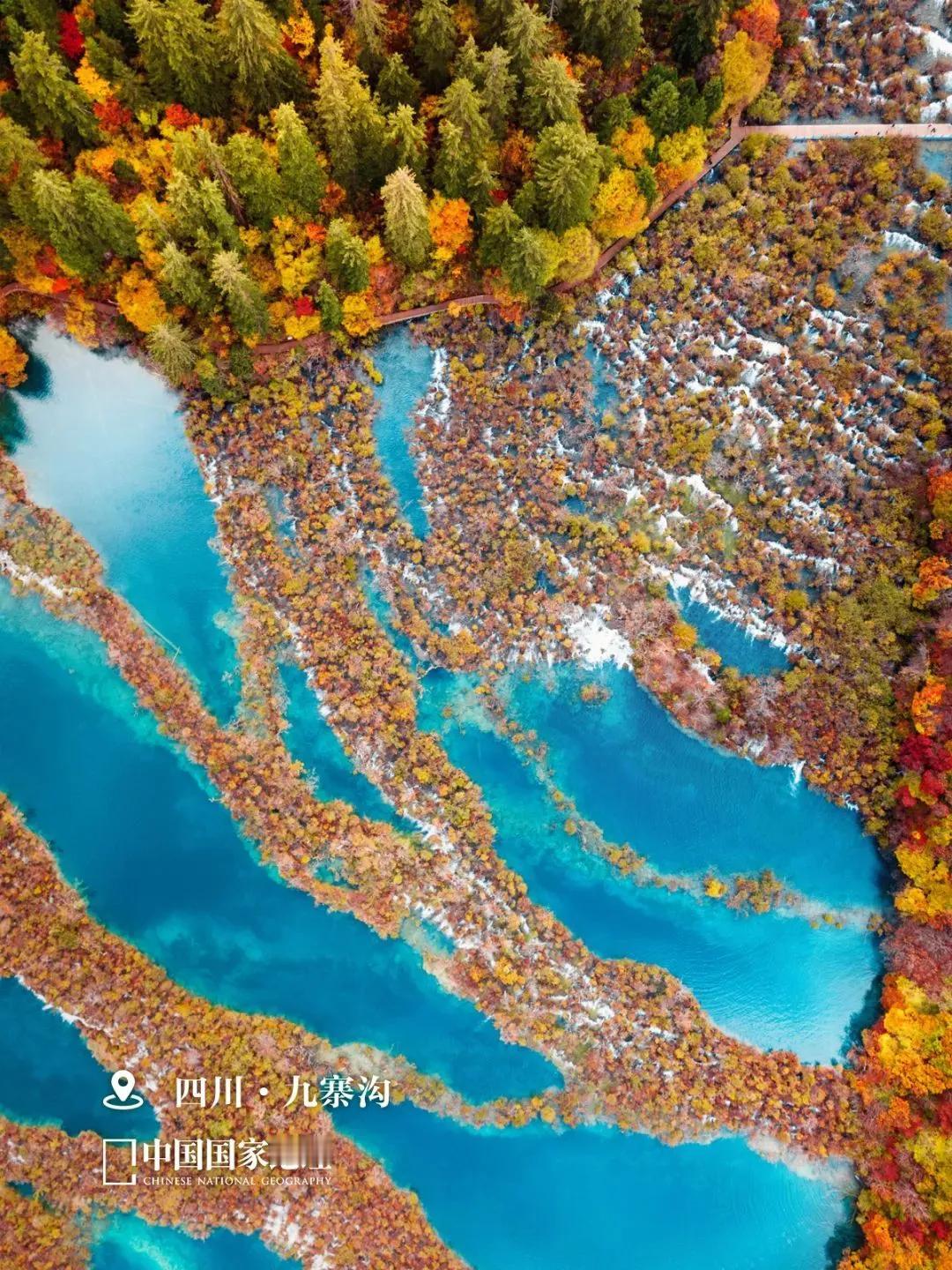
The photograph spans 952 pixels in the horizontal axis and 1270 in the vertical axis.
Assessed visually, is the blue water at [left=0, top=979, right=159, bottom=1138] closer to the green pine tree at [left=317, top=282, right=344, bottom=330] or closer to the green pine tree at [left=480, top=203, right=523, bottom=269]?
the green pine tree at [left=317, top=282, right=344, bottom=330]

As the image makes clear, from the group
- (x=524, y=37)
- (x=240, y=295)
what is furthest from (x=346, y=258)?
(x=524, y=37)

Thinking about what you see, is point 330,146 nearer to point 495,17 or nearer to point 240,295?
point 240,295

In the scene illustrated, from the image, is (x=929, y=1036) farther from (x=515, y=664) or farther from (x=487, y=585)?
(x=487, y=585)

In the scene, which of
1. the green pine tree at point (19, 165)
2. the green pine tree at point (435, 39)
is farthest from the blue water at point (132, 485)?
the green pine tree at point (435, 39)

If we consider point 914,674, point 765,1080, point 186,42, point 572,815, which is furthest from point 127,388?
point 765,1080

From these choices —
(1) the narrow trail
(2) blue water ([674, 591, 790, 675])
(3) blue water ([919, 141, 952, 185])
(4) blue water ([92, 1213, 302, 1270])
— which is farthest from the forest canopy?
(4) blue water ([92, 1213, 302, 1270])

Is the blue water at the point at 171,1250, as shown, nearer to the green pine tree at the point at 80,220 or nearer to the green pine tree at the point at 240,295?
the green pine tree at the point at 240,295
